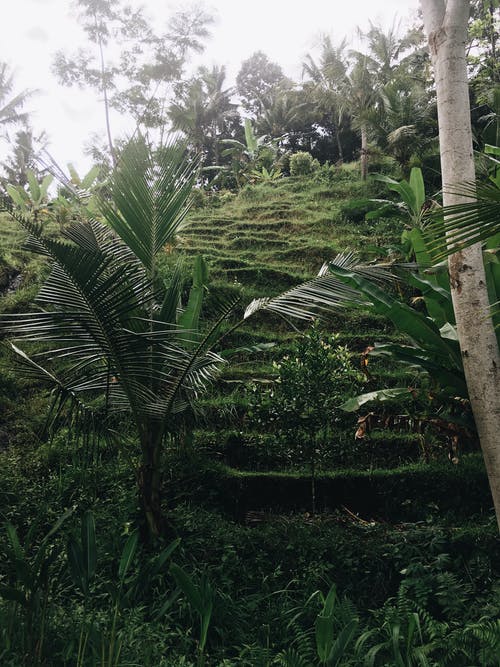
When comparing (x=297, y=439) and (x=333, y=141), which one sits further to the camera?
(x=333, y=141)

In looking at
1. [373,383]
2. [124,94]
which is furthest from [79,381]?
[124,94]

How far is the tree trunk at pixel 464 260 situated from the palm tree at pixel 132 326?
51.3 inches

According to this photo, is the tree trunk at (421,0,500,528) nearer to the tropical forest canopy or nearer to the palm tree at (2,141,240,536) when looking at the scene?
the tropical forest canopy

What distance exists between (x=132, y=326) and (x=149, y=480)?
95 cm

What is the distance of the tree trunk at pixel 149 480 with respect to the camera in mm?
3203

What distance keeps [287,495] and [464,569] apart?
1.37 metres

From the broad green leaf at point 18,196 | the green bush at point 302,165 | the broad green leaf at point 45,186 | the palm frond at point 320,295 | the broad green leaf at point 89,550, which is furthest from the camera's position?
the green bush at point 302,165

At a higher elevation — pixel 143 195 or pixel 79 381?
pixel 143 195

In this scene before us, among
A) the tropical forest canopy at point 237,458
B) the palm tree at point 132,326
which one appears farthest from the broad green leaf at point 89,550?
the palm tree at point 132,326

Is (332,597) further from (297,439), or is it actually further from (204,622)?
(297,439)

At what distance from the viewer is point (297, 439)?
13.2 feet

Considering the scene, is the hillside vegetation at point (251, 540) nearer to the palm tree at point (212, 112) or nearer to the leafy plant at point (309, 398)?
the leafy plant at point (309, 398)

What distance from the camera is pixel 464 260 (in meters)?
2.83

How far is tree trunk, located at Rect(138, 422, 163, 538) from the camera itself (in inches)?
126
